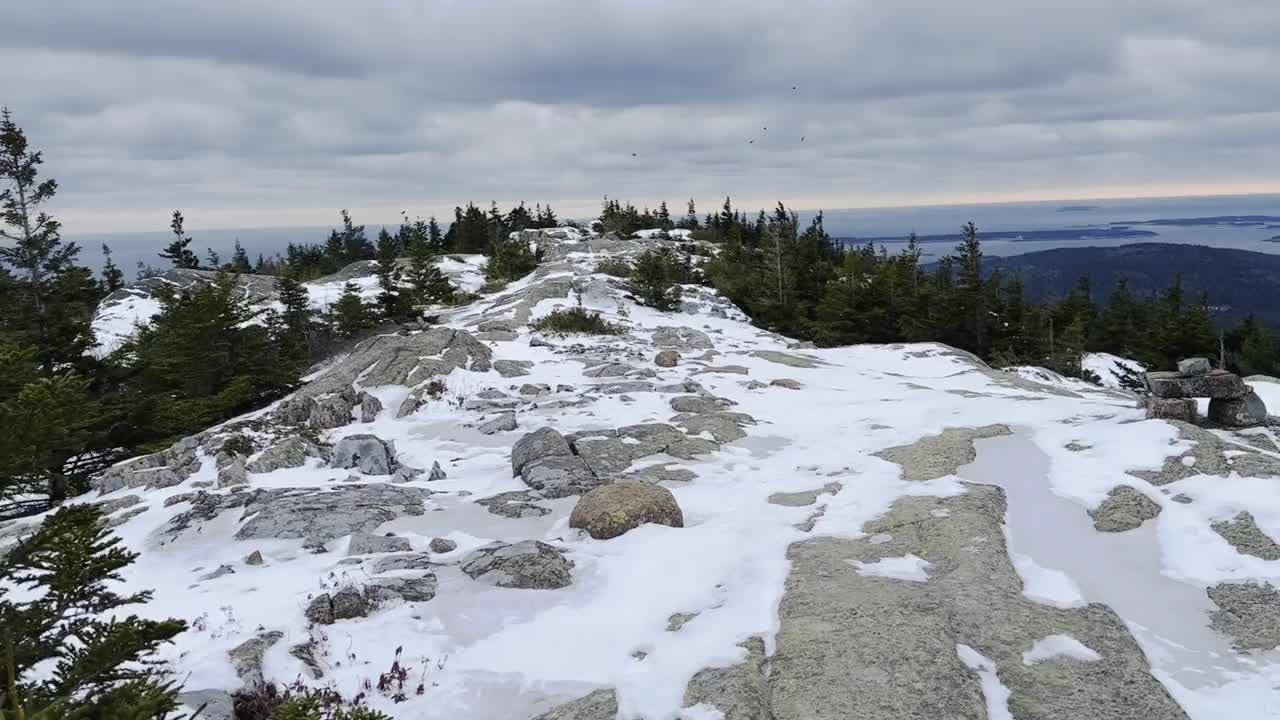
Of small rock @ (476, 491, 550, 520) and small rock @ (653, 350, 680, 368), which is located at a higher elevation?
small rock @ (653, 350, 680, 368)

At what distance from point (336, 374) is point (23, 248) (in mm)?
17635

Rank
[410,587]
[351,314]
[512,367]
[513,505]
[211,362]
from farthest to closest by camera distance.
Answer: [351,314], [211,362], [512,367], [513,505], [410,587]

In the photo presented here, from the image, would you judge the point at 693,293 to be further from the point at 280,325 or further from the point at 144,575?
the point at 144,575

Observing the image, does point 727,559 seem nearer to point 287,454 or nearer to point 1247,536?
point 1247,536

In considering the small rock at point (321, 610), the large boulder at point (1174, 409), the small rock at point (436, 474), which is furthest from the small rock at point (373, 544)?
the large boulder at point (1174, 409)

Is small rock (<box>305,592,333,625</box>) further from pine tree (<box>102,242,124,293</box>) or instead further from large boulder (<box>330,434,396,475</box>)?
pine tree (<box>102,242,124,293</box>)

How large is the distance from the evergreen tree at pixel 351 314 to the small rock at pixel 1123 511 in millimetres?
32403

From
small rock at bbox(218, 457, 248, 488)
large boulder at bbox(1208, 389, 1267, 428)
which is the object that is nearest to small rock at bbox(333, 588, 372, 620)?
small rock at bbox(218, 457, 248, 488)

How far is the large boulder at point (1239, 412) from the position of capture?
1325cm

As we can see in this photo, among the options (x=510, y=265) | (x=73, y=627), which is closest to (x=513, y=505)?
(x=73, y=627)

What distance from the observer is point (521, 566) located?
9391 millimetres

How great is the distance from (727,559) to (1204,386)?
11.0 meters

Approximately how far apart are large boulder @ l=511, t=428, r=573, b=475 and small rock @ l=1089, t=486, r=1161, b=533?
9.68m

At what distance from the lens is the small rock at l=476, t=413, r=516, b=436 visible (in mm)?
17266
